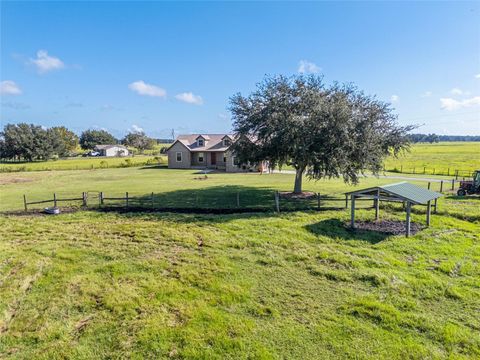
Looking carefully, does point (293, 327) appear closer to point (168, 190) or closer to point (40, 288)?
point (40, 288)

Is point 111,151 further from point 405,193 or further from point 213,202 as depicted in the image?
point 405,193

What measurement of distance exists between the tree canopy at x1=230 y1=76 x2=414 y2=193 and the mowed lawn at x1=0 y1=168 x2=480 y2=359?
534 centimetres

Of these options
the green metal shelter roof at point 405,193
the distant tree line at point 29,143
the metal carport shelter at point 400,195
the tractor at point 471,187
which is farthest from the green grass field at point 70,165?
the tractor at point 471,187

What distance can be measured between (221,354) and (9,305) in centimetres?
596

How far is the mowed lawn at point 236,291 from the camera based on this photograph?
6.54m

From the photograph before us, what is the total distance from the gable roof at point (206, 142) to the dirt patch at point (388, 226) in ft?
103

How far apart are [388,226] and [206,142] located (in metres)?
36.3

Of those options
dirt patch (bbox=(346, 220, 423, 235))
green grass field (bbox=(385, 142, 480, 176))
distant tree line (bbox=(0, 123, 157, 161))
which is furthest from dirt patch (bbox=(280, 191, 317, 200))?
distant tree line (bbox=(0, 123, 157, 161))

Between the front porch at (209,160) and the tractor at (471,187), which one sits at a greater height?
the front porch at (209,160)

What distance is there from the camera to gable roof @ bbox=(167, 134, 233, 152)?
45844 mm

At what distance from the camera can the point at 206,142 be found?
47562 millimetres

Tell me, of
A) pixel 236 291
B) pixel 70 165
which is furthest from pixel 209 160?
pixel 236 291

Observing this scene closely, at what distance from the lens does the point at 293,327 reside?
7055mm

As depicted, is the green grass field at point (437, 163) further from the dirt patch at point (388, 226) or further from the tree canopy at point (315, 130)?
the dirt patch at point (388, 226)
